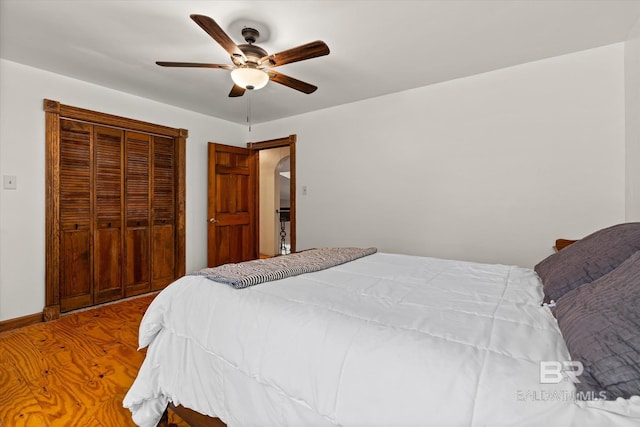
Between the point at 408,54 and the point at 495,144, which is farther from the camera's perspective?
the point at 495,144

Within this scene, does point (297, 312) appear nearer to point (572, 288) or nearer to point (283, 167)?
point (572, 288)

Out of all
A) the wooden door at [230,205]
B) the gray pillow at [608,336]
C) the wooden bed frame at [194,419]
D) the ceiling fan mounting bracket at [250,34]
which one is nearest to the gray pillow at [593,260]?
the gray pillow at [608,336]

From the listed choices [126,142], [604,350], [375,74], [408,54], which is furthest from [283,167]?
[604,350]

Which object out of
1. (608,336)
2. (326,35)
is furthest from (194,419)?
(326,35)

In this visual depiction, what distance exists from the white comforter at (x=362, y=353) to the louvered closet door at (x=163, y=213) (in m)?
2.69

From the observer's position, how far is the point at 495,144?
9.74ft

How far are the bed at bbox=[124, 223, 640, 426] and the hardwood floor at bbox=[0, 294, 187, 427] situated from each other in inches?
18.7

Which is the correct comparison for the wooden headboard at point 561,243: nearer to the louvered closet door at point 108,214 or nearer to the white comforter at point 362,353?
the white comforter at point 362,353

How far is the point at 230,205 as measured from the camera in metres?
4.58

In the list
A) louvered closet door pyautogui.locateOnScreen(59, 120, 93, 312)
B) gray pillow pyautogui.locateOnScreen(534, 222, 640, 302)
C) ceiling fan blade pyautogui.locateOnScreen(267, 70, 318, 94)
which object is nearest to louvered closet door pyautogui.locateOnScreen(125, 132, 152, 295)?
louvered closet door pyautogui.locateOnScreen(59, 120, 93, 312)

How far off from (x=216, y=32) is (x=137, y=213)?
2.73 m

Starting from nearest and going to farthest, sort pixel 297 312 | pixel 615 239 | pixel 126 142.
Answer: pixel 297 312 → pixel 615 239 → pixel 126 142

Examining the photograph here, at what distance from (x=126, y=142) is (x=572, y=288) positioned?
4.25 m

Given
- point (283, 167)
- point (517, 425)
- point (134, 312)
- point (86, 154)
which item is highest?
point (283, 167)
